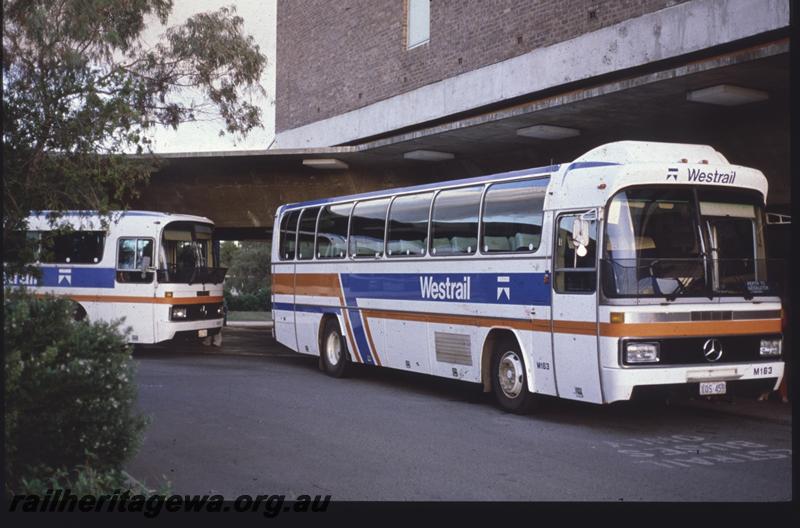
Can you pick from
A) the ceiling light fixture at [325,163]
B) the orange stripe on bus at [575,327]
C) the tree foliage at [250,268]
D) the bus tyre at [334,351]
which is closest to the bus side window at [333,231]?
the bus tyre at [334,351]

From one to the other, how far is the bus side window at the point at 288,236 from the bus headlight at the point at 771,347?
32.9ft

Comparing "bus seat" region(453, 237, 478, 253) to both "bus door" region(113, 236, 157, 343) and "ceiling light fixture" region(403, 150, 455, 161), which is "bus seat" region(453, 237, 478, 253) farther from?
"ceiling light fixture" region(403, 150, 455, 161)

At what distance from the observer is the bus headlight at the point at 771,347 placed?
11.4 metres

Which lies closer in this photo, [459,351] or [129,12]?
[459,351]

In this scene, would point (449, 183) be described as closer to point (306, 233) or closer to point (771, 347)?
point (306, 233)

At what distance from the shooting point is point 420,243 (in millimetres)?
14906

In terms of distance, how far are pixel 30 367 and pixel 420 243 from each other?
863cm

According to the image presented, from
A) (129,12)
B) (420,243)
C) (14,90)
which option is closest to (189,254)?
(129,12)

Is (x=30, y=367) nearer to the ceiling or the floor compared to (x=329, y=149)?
nearer to the floor

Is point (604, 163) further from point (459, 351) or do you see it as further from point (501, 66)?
point (501, 66)

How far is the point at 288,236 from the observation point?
1938cm

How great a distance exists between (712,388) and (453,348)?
4109 millimetres

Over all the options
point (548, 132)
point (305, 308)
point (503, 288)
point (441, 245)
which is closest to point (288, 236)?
point (305, 308)

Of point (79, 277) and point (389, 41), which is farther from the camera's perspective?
point (389, 41)
